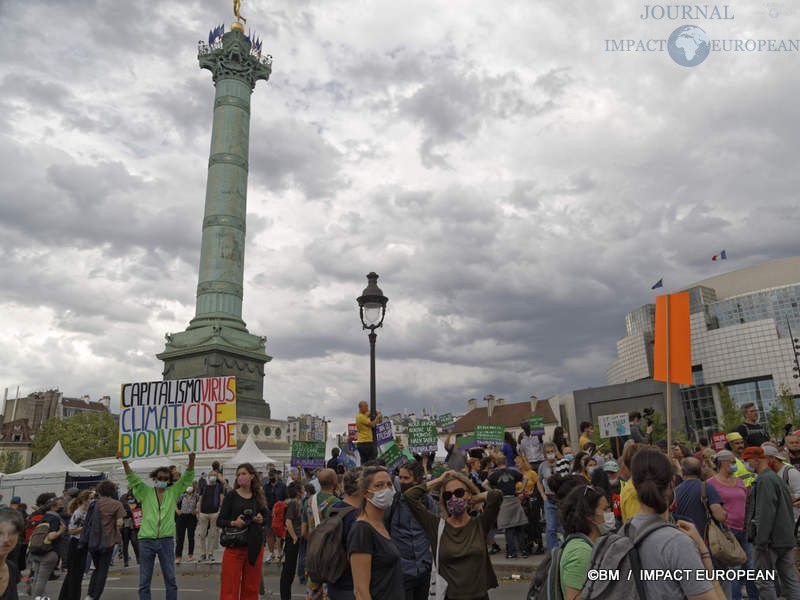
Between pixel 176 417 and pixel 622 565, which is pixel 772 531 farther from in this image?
pixel 176 417

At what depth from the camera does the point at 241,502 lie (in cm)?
677

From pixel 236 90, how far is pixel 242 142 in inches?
165

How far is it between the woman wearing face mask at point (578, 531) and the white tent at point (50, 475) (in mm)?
24660

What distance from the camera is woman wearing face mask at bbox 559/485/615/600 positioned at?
3223 mm

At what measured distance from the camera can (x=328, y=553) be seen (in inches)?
162

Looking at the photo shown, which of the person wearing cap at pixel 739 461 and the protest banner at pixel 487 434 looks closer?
the person wearing cap at pixel 739 461

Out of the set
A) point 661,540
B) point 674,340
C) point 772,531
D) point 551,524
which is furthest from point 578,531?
point 551,524

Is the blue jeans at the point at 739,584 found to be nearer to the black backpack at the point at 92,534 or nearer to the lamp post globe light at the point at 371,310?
the lamp post globe light at the point at 371,310

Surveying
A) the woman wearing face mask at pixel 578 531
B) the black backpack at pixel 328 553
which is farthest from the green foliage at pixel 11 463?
the woman wearing face mask at pixel 578 531

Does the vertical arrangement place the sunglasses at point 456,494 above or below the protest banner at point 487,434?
below

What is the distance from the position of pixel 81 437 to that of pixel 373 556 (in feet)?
192

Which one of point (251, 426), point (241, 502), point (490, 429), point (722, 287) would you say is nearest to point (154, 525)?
point (241, 502)

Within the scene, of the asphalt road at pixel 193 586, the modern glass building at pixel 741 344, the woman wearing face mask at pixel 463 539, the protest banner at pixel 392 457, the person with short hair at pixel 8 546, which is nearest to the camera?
the person with short hair at pixel 8 546

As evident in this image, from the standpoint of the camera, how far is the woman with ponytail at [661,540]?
8.50ft
